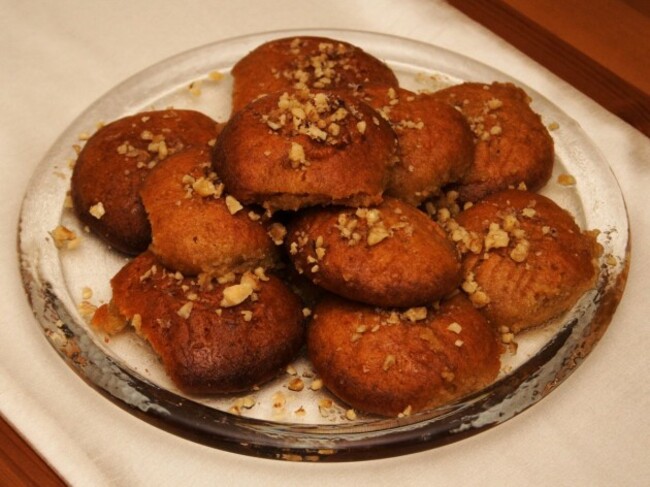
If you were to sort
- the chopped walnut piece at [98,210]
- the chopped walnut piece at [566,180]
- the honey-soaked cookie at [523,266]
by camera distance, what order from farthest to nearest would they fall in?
1. the chopped walnut piece at [566,180]
2. the chopped walnut piece at [98,210]
3. the honey-soaked cookie at [523,266]

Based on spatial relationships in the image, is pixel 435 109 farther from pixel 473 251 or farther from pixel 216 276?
pixel 216 276

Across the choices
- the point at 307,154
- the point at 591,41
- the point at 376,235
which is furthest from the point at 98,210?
the point at 591,41

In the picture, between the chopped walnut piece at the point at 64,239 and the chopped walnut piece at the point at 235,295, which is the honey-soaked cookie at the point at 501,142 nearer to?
the chopped walnut piece at the point at 235,295

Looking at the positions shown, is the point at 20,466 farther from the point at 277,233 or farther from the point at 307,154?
the point at 307,154

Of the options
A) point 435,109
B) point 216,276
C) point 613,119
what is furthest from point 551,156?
point 216,276

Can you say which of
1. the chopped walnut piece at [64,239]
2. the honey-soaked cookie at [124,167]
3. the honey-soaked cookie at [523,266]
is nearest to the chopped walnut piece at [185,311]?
the honey-soaked cookie at [124,167]
